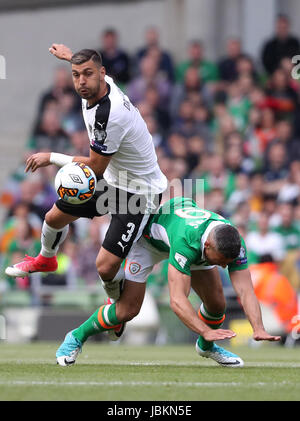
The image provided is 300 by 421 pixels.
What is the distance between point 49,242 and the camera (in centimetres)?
919

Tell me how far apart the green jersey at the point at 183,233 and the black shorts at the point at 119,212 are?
128mm

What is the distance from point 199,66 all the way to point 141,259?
9940 millimetres

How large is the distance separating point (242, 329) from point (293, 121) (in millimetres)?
4408

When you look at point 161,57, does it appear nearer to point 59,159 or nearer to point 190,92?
point 190,92

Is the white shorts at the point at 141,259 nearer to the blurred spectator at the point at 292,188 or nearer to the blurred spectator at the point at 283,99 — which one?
the blurred spectator at the point at 292,188

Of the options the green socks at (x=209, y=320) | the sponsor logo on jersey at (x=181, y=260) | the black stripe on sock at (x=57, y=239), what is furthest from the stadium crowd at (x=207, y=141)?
the sponsor logo on jersey at (x=181, y=260)

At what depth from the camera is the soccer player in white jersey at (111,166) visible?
8195mm

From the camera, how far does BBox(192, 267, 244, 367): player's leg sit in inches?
337

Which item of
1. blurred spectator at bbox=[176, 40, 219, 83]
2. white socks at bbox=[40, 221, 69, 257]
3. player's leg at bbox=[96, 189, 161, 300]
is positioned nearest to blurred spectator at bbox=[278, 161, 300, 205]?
blurred spectator at bbox=[176, 40, 219, 83]

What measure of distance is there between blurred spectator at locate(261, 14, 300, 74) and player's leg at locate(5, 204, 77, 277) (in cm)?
925

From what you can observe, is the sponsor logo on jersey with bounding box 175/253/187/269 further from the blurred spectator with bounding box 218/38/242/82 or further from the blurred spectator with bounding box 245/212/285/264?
the blurred spectator with bounding box 218/38/242/82

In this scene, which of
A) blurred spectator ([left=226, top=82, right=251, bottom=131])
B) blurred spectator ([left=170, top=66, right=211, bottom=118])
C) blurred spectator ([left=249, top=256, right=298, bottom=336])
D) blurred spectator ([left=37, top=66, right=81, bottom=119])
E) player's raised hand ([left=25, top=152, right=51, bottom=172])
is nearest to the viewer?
player's raised hand ([left=25, top=152, right=51, bottom=172])

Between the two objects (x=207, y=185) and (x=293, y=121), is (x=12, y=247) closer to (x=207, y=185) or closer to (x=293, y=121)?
(x=207, y=185)

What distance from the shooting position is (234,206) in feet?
50.1
